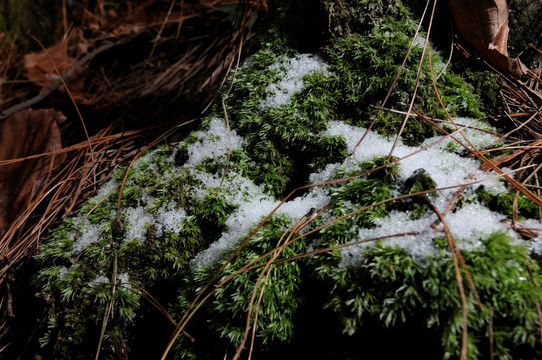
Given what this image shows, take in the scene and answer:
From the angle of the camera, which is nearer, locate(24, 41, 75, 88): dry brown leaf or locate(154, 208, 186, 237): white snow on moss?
locate(154, 208, 186, 237): white snow on moss

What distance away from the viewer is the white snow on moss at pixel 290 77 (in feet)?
6.79

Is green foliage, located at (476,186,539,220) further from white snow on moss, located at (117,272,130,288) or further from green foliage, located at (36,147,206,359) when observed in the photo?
white snow on moss, located at (117,272,130,288)

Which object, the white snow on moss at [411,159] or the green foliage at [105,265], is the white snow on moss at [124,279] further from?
the white snow on moss at [411,159]

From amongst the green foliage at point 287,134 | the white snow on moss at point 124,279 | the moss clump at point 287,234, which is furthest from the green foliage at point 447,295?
the white snow on moss at point 124,279

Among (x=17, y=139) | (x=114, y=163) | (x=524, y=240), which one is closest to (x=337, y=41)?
(x=524, y=240)

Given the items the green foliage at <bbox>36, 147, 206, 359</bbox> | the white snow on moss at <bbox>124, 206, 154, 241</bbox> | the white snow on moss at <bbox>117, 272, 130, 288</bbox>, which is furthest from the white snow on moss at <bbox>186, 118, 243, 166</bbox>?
the white snow on moss at <bbox>117, 272, 130, 288</bbox>

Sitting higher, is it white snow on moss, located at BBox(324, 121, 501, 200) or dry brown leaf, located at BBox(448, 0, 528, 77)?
dry brown leaf, located at BBox(448, 0, 528, 77)

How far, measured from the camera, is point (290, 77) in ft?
6.97

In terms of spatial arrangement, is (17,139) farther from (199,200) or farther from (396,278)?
(396,278)

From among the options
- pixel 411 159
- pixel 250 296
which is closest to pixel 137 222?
pixel 250 296

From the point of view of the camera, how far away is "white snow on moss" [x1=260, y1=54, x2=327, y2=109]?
2.07 meters

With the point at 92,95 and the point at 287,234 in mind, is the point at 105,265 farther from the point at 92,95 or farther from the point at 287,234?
the point at 92,95

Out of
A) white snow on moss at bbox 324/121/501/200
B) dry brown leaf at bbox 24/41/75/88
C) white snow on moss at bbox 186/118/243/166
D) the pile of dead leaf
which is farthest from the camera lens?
dry brown leaf at bbox 24/41/75/88

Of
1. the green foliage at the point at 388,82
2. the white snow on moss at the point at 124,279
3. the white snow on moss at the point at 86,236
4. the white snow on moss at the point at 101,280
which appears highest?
the green foliage at the point at 388,82
